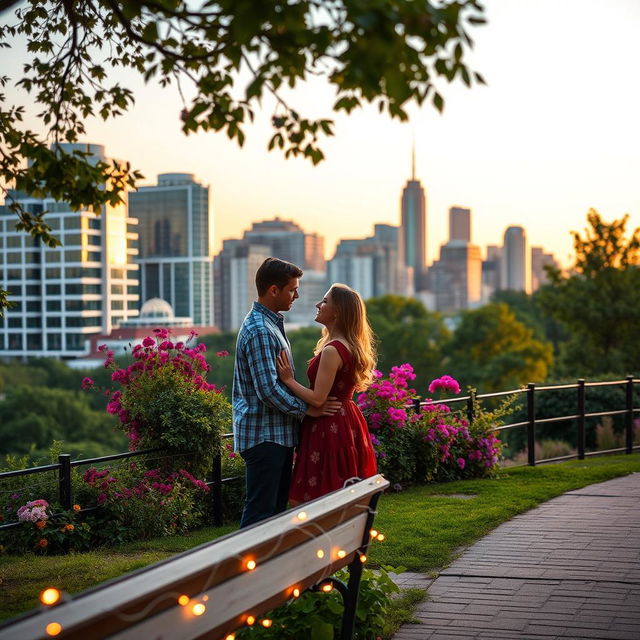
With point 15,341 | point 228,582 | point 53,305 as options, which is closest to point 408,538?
point 228,582

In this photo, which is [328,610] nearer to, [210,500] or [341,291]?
[341,291]

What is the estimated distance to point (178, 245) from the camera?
168125mm

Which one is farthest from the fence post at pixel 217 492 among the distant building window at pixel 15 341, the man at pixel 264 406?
the distant building window at pixel 15 341

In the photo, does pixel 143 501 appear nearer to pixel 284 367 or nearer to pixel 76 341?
pixel 284 367

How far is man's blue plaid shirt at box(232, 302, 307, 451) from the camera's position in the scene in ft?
15.1

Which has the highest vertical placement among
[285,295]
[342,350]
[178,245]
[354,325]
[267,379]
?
[178,245]

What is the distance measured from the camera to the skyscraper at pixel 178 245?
164 metres

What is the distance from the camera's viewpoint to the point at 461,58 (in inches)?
120

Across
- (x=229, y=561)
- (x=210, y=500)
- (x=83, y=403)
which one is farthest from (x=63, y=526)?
(x=83, y=403)

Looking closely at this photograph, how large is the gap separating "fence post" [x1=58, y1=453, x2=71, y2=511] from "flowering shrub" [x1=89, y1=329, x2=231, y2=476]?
946mm

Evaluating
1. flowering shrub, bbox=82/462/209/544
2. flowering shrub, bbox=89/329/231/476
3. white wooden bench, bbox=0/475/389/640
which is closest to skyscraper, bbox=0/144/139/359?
flowering shrub, bbox=89/329/231/476

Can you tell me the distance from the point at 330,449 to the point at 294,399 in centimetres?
33

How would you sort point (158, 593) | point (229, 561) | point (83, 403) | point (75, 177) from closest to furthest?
point (158, 593) → point (229, 561) → point (75, 177) → point (83, 403)

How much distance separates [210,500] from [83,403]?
5932 cm
